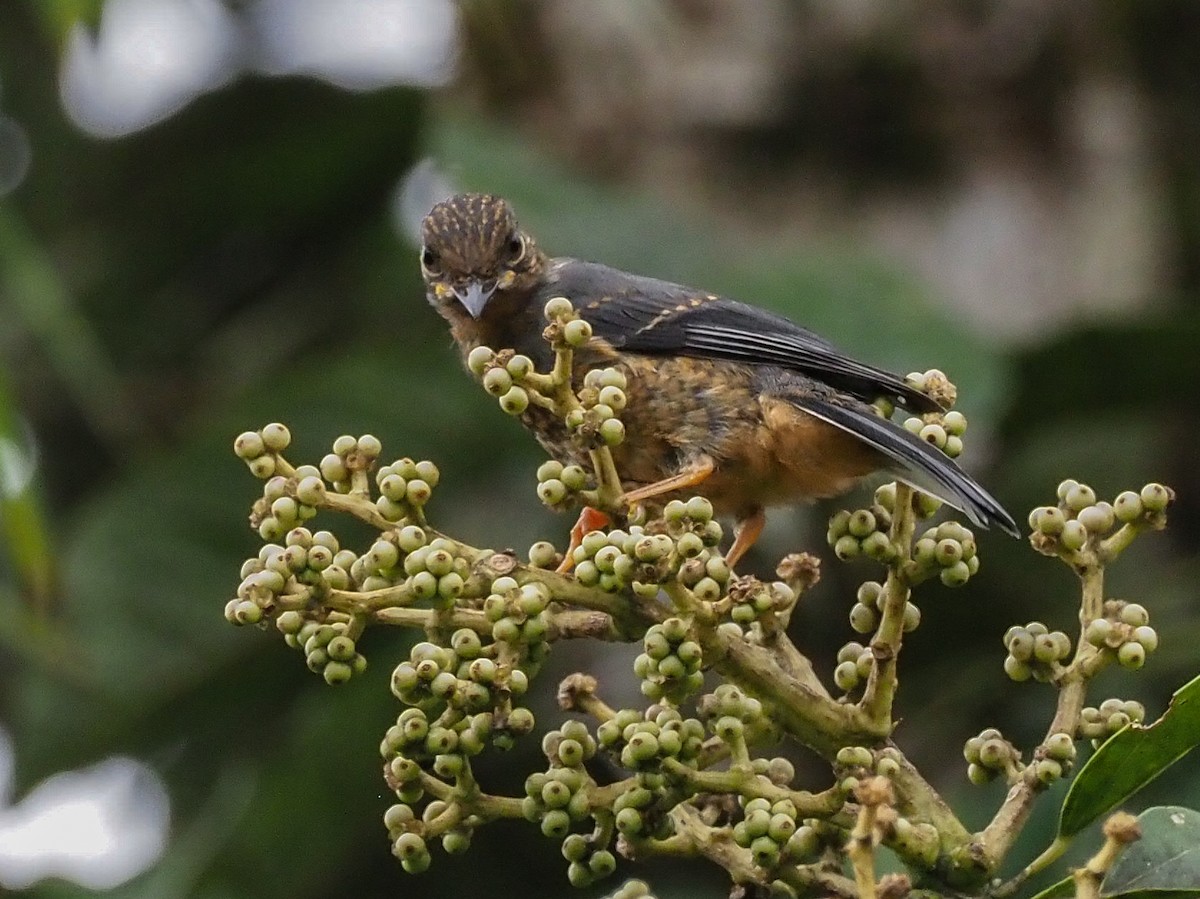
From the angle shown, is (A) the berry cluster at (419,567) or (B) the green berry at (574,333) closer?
(A) the berry cluster at (419,567)

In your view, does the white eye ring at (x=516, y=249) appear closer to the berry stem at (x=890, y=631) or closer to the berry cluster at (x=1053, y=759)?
the berry stem at (x=890, y=631)

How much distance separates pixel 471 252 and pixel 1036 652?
1.93 metres

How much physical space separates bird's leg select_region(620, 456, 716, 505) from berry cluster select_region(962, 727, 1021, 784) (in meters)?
1.18

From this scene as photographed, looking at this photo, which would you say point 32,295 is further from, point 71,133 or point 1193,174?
point 1193,174

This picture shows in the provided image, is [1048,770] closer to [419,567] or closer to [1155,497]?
[1155,497]

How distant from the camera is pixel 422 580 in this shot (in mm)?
1944

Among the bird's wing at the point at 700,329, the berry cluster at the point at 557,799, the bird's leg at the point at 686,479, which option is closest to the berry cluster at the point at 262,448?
the berry cluster at the point at 557,799

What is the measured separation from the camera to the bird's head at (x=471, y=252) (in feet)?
12.1

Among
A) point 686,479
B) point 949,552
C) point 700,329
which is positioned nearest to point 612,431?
point 949,552

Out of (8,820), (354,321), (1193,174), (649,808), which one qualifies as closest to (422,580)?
(649,808)

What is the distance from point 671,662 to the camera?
2.01 m

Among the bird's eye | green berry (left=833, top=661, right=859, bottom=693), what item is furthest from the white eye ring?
green berry (left=833, top=661, right=859, bottom=693)

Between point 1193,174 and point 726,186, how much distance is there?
157 centimetres

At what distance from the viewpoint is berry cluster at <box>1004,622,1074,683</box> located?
2059 mm
